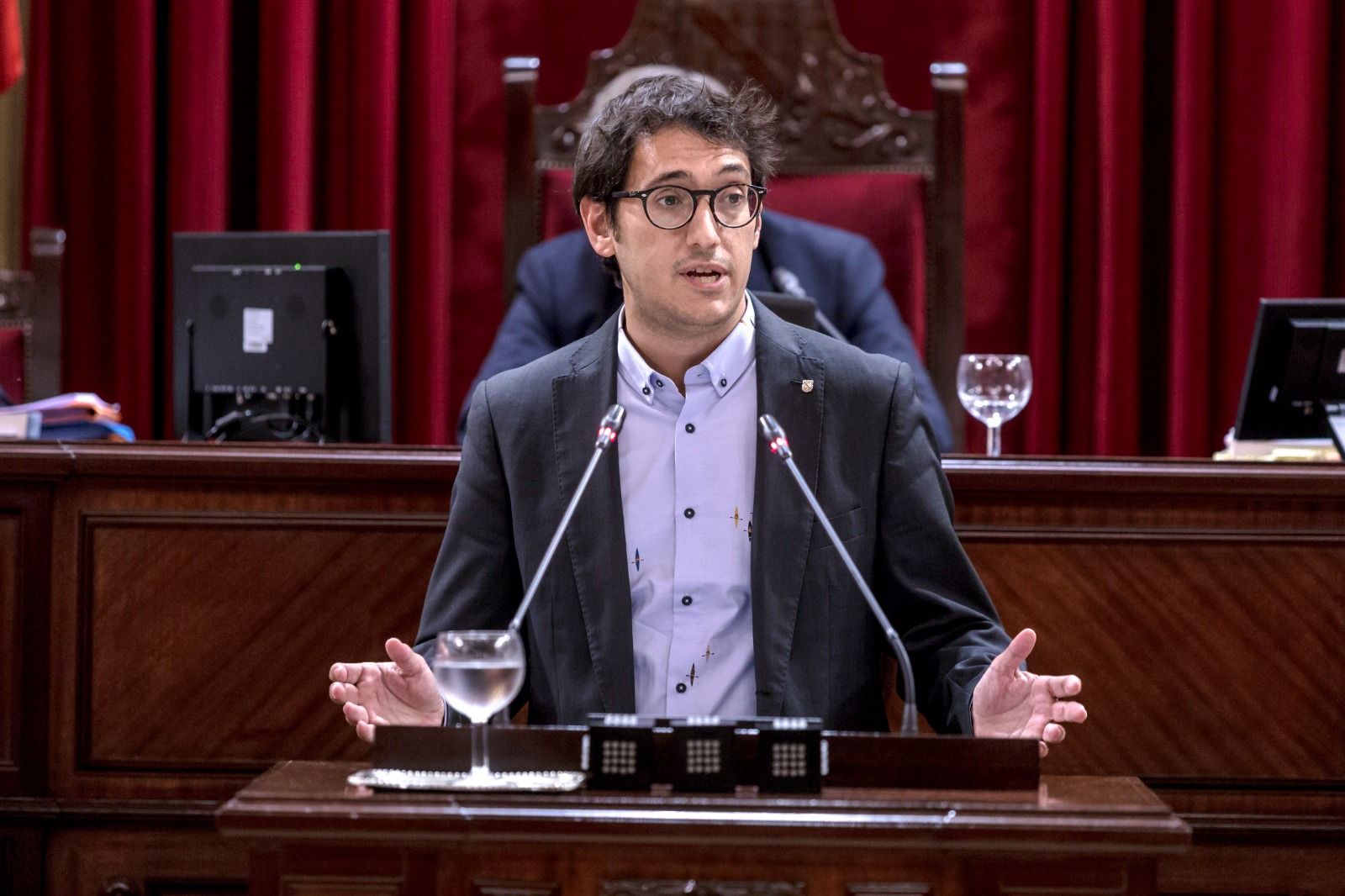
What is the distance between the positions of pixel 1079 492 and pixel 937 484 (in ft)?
1.31

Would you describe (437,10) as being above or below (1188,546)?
above

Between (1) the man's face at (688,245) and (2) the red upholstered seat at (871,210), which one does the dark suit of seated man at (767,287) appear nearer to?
(2) the red upholstered seat at (871,210)

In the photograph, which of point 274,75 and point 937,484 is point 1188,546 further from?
point 274,75

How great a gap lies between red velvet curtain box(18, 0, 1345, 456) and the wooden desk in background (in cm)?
163

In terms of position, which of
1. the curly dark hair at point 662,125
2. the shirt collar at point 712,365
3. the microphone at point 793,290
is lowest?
the shirt collar at point 712,365

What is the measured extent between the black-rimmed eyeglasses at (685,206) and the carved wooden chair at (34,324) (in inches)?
65.5

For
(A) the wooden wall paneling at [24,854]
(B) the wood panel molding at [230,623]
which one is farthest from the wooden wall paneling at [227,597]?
(A) the wooden wall paneling at [24,854]

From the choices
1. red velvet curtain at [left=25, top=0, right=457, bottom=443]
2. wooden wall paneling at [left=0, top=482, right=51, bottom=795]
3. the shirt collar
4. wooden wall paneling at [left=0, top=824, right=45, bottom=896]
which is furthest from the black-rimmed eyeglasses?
red velvet curtain at [left=25, top=0, right=457, bottom=443]

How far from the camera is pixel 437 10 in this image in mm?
3727

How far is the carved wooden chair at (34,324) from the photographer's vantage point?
296 cm

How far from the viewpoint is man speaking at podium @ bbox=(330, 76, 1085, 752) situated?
1.68 m

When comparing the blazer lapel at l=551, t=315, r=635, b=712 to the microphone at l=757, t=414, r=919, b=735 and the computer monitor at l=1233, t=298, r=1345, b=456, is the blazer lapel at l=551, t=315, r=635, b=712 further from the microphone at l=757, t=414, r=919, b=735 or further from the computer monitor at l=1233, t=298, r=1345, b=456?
the computer monitor at l=1233, t=298, r=1345, b=456

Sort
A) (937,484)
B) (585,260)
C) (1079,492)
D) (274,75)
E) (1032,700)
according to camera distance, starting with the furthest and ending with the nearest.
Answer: (274,75)
(585,260)
(1079,492)
(937,484)
(1032,700)

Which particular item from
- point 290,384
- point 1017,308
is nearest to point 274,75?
point 290,384
